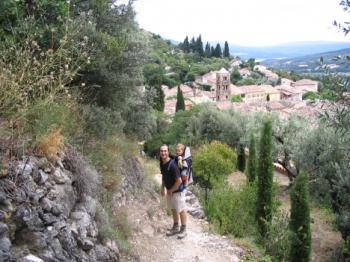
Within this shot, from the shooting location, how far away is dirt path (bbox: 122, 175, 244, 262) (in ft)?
20.8

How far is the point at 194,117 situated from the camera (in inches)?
1006

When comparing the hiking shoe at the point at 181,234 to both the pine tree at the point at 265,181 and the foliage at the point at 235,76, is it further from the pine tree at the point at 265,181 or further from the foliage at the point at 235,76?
the foliage at the point at 235,76

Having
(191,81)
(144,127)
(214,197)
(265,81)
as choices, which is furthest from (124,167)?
(265,81)

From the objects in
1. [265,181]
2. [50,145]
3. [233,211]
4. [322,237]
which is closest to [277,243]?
[233,211]

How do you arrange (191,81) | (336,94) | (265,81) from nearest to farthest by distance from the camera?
(336,94)
(191,81)
(265,81)

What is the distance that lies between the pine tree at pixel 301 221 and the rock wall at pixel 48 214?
5.13 meters

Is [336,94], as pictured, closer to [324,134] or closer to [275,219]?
[275,219]

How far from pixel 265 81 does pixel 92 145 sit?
93.9 metres

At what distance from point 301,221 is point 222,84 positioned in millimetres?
56777

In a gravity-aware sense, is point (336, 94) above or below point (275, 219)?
above

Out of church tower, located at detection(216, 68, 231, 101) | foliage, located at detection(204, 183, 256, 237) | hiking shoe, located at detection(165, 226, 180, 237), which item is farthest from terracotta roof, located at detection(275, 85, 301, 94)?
hiking shoe, located at detection(165, 226, 180, 237)

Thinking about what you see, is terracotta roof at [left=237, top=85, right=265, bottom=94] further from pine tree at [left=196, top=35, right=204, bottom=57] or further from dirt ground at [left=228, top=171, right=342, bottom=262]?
dirt ground at [left=228, top=171, right=342, bottom=262]

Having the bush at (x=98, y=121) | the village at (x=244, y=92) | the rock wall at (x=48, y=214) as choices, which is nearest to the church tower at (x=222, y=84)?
the village at (x=244, y=92)

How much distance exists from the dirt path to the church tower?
5666 cm
